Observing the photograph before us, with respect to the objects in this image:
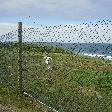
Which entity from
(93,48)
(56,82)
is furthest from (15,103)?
(93,48)

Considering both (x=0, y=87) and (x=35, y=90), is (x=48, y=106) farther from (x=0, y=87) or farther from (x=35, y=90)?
(x=0, y=87)

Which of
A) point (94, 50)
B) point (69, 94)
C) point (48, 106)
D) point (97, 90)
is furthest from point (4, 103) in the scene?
point (97, 90)

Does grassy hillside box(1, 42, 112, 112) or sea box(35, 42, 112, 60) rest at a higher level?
sea box(35, 42, 112, 60)

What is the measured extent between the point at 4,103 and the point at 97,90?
21.0ft

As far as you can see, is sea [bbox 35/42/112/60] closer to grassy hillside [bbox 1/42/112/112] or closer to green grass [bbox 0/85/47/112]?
grassy hillside [bbox 1/42/112/112]

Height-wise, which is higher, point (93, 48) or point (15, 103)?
point (93, 48)

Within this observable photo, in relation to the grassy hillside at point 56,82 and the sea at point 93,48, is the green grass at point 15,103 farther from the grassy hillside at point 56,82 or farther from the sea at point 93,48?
the sea at point 93,48

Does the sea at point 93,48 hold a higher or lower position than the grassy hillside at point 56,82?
higher

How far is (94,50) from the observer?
9.17 meters

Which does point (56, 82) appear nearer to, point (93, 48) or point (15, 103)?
point (15, 103)

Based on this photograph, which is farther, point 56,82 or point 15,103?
point 56,82

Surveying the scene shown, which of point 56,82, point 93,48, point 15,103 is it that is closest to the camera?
point 93,48

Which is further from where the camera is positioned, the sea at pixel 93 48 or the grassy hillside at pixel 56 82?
the grassy hillside at pixel 56 82

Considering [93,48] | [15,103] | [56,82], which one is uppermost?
[93,48]
